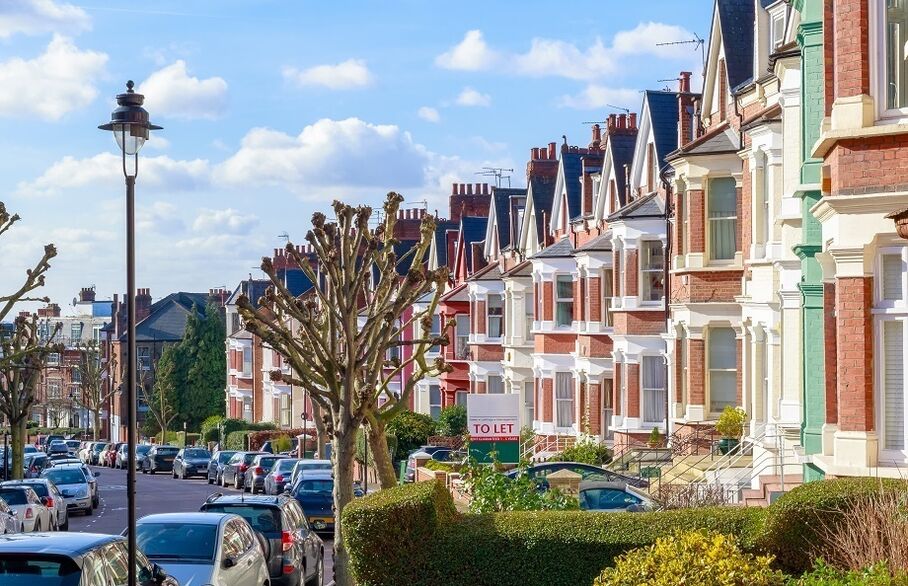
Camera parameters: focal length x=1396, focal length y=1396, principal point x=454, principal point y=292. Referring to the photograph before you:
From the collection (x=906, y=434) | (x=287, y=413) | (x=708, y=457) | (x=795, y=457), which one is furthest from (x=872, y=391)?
(x=287, y=413)

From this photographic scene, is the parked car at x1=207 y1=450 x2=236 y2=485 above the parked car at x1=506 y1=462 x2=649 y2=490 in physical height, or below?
below

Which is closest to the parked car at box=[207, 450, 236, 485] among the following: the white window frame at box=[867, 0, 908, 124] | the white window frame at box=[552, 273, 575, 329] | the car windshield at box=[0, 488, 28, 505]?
the white window frame at box=[552, 273, 575, 329]

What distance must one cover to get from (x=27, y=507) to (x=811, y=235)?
17.4 metres

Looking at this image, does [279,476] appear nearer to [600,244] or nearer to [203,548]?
[600,244]

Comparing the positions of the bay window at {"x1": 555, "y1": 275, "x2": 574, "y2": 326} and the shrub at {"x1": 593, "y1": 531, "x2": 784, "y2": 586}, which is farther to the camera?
the bay window at {"x1": 555, "y1": 275, "x2": 574, "y2": 326}

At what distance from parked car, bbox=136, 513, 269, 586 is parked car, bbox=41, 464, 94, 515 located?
75.1ft

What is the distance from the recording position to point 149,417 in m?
103

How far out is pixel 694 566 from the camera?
34.9 feet

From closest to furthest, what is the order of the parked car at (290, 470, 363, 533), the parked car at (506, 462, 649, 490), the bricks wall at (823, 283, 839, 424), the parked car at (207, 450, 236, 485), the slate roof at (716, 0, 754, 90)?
the bricks wall at (823, 283, 839, 424) < the parked car at (506, 462, 649, 490) < the parked car at (290, 470, 363, 533) < the slate roof at (716, 0, 754, 90) < the parked car at (207, 450, 236, 485)

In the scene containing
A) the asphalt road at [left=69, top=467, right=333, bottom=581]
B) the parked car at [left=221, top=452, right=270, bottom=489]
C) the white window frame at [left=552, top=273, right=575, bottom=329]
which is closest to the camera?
the asphalt road at [left=69, top=467, right=333, bottom=581]

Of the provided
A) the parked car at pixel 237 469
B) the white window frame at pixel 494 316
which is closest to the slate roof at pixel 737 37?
the white window frame at pixel 494 316

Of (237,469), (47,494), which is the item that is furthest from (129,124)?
(237,469)

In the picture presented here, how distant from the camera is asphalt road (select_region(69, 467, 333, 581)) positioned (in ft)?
115

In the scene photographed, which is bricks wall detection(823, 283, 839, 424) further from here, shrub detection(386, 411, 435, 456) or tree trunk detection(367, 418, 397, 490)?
shrub detection(386, 411, 435, 456)
